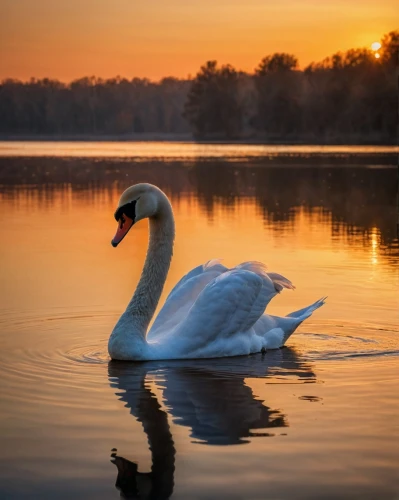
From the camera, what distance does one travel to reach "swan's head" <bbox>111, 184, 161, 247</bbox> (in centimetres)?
896

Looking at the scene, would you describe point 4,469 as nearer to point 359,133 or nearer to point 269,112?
point 359,133

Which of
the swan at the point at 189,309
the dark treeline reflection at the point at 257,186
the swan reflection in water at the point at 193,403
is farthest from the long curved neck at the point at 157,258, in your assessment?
the dark treeline reflection at the point at 257,186

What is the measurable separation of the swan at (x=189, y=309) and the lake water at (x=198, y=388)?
14 cm

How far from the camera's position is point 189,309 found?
9.28m

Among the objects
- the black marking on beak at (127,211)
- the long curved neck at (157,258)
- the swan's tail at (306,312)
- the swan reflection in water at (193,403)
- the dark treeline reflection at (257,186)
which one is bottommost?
the dark treeline reflection at (257,186)

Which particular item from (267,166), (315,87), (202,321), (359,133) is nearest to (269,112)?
(315,87)

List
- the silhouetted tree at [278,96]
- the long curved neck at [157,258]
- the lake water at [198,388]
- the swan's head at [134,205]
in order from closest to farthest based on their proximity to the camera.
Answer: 1. the lake water at [198,388]
2. the swan's head at [134,205]
3. the long curved neck at [157,258]
4. the silhouetted tree at [278,96]

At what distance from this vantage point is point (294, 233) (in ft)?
59.8

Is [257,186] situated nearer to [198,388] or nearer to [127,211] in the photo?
[127,211]

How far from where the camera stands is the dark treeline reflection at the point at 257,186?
2225 centimetres

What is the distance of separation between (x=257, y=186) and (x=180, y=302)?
22.7 m

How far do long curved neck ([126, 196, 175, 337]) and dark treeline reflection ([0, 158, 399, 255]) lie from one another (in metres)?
6.88

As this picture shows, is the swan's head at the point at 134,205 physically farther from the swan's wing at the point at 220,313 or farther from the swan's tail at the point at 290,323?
the swan's tail at the point at 290,323

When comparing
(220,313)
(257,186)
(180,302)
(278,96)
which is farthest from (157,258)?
(278,96)
